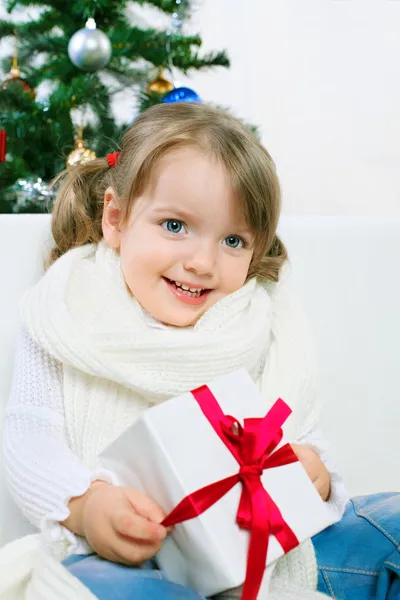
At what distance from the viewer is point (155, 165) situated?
79cm

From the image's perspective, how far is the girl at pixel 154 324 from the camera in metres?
0.69

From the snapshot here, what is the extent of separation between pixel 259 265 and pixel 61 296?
0.93ft

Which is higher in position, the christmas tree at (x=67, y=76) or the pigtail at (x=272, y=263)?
the christmas tree at (x=67, y=76)

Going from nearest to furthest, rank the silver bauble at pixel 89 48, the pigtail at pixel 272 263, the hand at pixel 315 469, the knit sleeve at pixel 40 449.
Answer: the knit sleeve at pixel 40 449 < the hand at pixel 315 469 < the pigtail at pixel 272 263 < the silver bauble at pixel 89 48

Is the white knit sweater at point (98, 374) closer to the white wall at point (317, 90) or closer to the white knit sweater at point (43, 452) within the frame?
the white knit sweater at point (43, 452)

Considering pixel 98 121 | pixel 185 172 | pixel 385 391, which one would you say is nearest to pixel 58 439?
pixel 185 172

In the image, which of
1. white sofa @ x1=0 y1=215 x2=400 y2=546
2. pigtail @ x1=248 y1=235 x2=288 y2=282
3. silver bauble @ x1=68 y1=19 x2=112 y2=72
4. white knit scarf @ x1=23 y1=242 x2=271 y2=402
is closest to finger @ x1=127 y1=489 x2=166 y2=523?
white knit scarf @ x1=23 y1=242 x2=271 y2=402

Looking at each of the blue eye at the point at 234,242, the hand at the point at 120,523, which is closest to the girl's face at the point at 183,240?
the blue eye at the point at 234,242

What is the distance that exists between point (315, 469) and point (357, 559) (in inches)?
4.1

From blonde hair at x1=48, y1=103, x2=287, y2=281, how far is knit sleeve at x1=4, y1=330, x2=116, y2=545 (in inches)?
7.8

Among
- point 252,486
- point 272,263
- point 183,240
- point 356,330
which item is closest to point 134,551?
point 252,486

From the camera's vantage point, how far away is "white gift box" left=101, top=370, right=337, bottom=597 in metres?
0.54

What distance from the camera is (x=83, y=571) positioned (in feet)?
1.87

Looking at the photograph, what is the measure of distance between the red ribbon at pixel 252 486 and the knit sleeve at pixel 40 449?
0.12 meters
